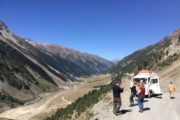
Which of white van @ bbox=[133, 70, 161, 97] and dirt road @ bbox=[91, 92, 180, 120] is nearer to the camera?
dirt road @ bbox=[91, 92, 180, 120]

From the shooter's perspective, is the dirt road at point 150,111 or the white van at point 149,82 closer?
the dirt road at point 150,111

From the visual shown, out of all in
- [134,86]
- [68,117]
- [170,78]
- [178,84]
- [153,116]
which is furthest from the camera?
[170,78]

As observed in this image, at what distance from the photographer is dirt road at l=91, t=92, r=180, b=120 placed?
32.9 meters

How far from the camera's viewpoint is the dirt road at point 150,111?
3291 centimetres

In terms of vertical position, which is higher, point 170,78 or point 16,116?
point 170,78

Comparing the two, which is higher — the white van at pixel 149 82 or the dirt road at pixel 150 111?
the white van at pixel 149 82

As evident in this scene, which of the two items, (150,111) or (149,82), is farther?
(149,82)

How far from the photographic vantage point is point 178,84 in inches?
2810

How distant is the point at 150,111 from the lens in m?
35.5

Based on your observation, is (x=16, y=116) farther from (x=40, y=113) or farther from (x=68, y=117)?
(x=68, y=117)

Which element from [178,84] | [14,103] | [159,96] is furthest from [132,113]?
[14,103]

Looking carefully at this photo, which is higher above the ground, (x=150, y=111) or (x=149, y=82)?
(x=149, y=82)

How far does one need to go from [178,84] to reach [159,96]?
26279 mm

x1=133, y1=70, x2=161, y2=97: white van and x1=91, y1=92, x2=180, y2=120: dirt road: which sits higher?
x1=133, y1=70, x2=161, y2=97: white van
